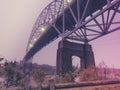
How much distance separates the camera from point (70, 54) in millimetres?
28250

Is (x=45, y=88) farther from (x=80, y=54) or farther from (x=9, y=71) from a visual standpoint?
(x=9, y=71)

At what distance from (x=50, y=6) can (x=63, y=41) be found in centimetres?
1461

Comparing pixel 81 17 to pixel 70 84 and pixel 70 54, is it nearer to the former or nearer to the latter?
pixel 70 54

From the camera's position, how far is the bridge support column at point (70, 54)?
2754cm

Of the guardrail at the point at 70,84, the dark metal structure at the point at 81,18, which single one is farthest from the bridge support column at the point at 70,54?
the guardrail at the point at 70,84

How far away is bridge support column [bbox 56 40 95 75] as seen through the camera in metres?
27.5

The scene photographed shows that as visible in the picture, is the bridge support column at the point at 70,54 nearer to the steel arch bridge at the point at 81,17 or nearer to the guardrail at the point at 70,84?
the steel arch bridge at the point at 81,17

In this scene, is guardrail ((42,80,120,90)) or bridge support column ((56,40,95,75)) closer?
guardrail ((42,80,120,90))

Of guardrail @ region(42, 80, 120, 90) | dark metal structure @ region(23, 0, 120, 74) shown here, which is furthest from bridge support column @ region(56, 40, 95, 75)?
guardrail @ region(42, 80, 120, 90)

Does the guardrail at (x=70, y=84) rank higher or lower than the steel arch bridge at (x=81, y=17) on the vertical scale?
lower

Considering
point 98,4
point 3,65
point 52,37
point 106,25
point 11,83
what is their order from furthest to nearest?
point 52,37, point 3,65, point 11,83, point 98,4, point 106,25

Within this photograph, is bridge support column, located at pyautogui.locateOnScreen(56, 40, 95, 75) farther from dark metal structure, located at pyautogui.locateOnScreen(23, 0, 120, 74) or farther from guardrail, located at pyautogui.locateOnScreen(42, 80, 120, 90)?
guardrail, located at pyautogui.locateOnScreen(42, 80, 120, 90)

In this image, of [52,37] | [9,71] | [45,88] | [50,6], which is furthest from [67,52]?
[45,88]

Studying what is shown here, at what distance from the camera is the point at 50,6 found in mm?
40969
